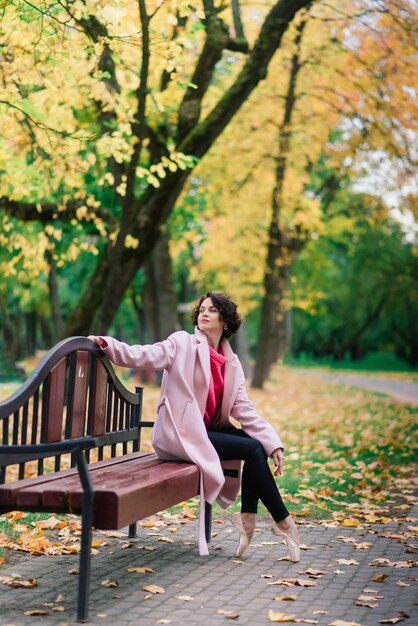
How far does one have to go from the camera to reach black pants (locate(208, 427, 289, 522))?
5910mm

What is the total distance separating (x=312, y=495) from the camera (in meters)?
8.59

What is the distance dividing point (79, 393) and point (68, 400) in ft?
0.75

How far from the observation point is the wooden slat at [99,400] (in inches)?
235

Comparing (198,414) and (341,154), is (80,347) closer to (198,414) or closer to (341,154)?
(198,414)

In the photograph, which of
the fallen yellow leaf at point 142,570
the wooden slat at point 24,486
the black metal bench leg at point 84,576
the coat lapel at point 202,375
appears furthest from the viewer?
the coat lapel at point 202,375

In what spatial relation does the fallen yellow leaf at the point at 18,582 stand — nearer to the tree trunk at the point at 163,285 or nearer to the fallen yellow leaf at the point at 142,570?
the fallen yellow leaf at the point at 142,570

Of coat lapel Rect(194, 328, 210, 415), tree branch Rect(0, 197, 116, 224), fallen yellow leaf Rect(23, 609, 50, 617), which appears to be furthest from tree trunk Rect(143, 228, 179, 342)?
fallen yellow leaf Rect(23, 609, 50, 617)

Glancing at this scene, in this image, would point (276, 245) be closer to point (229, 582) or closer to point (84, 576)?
point (229, 582)

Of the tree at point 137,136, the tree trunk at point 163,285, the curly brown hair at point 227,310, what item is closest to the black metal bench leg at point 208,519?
the curly brown hair at point 227,310

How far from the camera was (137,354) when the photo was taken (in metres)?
5.65

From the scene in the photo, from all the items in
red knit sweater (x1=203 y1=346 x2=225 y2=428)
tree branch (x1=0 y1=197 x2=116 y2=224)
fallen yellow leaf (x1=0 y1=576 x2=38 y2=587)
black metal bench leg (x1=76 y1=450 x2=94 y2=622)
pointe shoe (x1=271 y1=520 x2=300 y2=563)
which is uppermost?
tree branch (x1=0 y1=197 x2=116 y2=224)

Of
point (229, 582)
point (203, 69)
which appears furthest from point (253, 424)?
point (203, 69)

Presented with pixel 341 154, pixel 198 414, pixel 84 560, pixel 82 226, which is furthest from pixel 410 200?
pixel 84 560

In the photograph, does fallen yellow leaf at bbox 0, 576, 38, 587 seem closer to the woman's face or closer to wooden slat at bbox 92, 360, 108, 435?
wooden slat at bbox 92, 360, 108, 435
